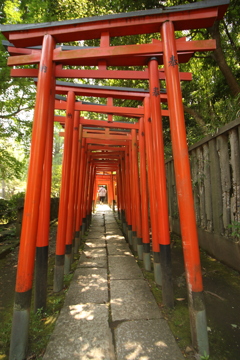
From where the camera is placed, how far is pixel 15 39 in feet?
8.13

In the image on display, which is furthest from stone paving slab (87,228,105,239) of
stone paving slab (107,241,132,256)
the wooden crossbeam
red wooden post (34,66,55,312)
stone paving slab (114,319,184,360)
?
the wooden crossbeam

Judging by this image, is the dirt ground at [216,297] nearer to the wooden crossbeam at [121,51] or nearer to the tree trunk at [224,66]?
the wooden crossbeam at [121,51]

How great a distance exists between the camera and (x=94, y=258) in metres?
4.70

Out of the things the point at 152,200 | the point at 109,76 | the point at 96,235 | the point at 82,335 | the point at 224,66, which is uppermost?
the point at 224,66

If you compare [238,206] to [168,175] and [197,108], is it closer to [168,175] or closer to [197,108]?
[168,175]

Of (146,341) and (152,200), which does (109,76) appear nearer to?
(152,200)

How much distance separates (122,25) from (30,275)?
9.90 feet

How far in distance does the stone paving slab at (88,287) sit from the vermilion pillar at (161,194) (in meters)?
0.92

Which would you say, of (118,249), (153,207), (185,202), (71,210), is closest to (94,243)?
A: (118,249)

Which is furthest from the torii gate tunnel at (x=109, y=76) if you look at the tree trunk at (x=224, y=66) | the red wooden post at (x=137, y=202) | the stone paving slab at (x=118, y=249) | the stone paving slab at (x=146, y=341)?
the tree trunk at (x=224, y=66)

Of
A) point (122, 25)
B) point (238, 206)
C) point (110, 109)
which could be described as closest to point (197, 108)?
point (110, 109)

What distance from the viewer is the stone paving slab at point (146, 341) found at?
179 centimetres

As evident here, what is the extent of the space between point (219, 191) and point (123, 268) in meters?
2.51

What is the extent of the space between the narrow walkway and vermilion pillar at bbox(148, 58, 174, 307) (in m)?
0.34
